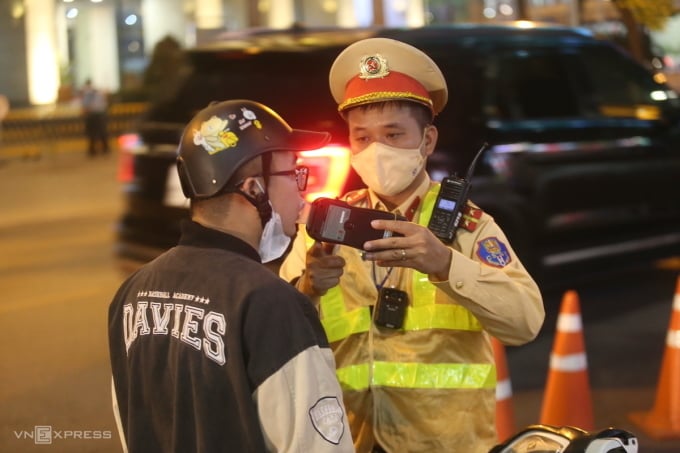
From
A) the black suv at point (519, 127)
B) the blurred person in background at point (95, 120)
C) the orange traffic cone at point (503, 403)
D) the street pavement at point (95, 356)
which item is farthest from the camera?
the blurred person in background at point (95, 120)

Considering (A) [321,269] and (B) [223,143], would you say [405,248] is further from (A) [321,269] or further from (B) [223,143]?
(B) [223,143]

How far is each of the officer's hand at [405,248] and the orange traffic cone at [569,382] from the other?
3091mm

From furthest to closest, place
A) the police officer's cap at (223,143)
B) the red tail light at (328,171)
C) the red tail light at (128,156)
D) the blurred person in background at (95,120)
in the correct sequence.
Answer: the blurred person in background at (95,120), the red tail light at (128,156), the red tail light at (328,171), the police officer's cap at (223,143)

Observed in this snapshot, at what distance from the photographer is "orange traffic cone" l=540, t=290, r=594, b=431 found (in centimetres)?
520

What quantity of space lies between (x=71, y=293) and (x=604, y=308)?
14.5ft

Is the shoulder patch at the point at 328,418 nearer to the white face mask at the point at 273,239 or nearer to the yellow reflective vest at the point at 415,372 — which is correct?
the white face mask at the point at 273,239

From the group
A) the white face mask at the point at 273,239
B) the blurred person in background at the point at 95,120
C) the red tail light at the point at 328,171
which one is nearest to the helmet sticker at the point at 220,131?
the white face mask at the point at 273,239

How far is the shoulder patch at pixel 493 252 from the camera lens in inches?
99.3

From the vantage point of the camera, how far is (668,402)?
529 centimetres

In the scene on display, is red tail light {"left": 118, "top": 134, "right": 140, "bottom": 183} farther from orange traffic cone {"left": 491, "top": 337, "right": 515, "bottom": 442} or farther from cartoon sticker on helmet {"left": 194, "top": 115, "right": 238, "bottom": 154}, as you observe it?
cartoon sticker on helmet {"left": 194, "top": 115, "right": 238, "bottom": 154}

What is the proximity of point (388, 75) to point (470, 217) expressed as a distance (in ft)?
1.34

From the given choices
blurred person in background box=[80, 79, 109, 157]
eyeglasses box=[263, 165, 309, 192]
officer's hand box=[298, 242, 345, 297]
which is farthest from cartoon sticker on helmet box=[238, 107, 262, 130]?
blurred person in background box=[80, 79, 109, 157]

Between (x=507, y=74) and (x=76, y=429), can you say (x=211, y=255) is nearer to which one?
(x=76, y=429)

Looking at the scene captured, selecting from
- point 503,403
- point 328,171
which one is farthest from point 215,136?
point 328,171
